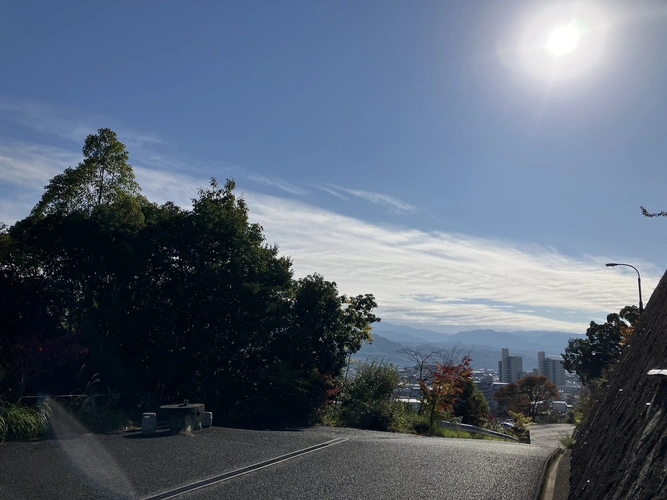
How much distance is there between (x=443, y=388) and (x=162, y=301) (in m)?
9.65

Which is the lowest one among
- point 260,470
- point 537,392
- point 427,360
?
point 260,470

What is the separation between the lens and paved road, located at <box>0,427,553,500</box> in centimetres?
709

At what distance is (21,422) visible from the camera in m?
10.4

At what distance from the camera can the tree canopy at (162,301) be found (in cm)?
1524

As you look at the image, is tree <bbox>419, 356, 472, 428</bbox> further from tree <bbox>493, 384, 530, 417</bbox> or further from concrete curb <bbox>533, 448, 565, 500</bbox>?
tree <bbox>493, 384, 530, 417</bbox>

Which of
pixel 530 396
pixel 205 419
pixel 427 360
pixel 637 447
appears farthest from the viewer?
pixel 530 396

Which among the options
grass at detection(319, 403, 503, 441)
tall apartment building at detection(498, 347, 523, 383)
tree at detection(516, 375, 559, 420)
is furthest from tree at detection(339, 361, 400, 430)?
tall apartment building at detection(498, 347, 523, 383)

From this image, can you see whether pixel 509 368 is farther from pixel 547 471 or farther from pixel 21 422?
pixel 21 422

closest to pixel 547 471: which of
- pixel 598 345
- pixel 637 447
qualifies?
pixel 637 447

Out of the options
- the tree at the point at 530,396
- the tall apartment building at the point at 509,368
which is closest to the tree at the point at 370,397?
the tree at the point at 530,396

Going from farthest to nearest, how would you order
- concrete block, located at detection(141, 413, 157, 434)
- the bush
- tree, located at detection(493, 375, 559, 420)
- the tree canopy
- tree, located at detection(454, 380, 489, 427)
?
tree, located at detection(493, 375, 559, 420) → tree, located at detection(454, 380, 489, 427) → the tree canopy → concrete block, located at detection(141, 413, 157, 434) → the bush

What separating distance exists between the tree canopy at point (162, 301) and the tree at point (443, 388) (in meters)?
3.17

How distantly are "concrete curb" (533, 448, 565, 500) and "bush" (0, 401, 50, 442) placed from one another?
353 inches

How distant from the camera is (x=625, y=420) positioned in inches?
188
